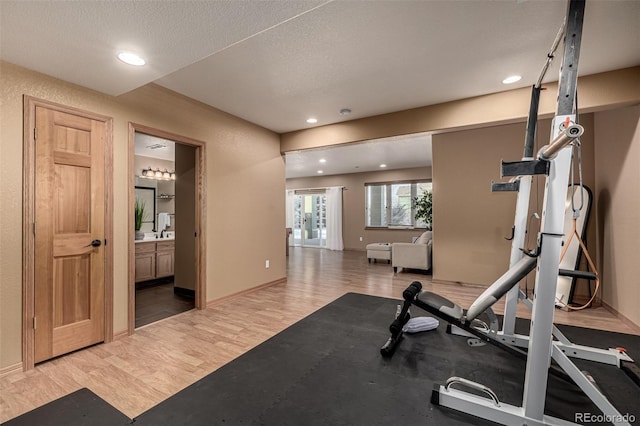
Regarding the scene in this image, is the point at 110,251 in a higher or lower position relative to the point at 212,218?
lower

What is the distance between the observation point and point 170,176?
5703mm

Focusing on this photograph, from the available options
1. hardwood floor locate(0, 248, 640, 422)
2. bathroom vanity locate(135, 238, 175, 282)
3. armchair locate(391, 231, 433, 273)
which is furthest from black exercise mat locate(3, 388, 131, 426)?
armchair locate(391, 231, 433, 273)

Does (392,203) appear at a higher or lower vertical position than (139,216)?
higher

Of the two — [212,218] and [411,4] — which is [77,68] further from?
[411,4]

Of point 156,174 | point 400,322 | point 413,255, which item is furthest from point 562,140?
point 156,174

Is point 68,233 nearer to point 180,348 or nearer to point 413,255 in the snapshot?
point 180,348

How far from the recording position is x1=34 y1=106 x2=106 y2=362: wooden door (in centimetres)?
225

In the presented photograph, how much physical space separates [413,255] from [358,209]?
391 cm

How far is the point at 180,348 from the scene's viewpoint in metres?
2.47

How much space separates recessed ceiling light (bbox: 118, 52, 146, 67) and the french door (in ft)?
26.2

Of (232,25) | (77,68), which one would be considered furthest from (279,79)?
(77,68)

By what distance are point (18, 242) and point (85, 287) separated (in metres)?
0.61

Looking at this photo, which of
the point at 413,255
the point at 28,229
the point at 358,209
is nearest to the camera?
the point at 28,229

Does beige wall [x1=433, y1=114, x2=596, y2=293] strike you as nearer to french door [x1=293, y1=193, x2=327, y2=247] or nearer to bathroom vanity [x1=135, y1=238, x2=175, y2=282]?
bathroom vanity [x1=135, y1=238, x2=175, y2=282]
